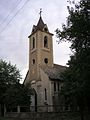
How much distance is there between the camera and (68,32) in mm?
23812

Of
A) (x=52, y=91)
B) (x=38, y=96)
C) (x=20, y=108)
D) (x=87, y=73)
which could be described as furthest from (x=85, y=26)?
(x=38, y=96)

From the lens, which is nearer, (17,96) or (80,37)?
(80,37)

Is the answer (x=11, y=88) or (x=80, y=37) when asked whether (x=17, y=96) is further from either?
(x=80, y=37)

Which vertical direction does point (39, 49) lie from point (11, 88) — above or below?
above

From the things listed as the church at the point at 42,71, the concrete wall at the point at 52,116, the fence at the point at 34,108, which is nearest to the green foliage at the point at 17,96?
the fence at the point at 34,108

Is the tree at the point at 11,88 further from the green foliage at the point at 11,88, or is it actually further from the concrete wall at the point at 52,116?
the concrete wall at the point at 52,116

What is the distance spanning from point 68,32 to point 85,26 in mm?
2404

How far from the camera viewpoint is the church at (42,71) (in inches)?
1920

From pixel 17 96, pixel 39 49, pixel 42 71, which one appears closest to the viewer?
pixel 17 96

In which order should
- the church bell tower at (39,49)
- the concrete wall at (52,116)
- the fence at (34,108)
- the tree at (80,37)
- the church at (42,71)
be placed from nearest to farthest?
the tree at (80,37) < the concrete wall at (52,116) < the fence at (34,108) < the church at (42,71) < the church bell tower at (39,49)

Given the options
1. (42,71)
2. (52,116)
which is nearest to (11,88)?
(42,71)

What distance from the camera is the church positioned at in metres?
48.8

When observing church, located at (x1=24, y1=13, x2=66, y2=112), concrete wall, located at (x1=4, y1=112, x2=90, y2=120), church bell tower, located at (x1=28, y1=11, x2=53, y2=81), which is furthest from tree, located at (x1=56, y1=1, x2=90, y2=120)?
church bell tower, located at (x1=28, y1=11, x2=53, y2=81)

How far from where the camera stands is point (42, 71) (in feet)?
170
